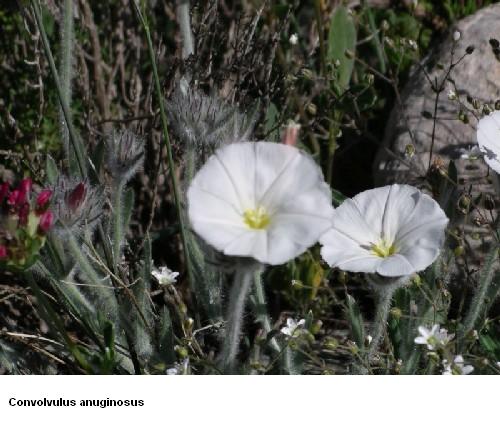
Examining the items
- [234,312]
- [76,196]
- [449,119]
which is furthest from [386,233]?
[449,119]

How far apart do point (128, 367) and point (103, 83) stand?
124 centimetres

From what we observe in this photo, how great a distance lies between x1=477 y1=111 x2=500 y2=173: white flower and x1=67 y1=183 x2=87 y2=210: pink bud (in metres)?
0.95

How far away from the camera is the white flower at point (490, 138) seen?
2.06 meters

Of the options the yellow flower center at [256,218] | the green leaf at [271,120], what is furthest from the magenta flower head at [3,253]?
the green leaf at [271,120]

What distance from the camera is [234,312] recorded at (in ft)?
6.39

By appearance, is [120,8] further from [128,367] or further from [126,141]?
[128,367]

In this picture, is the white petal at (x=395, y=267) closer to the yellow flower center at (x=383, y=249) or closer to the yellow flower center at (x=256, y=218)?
the yellow flower center at (x=383, y=249)

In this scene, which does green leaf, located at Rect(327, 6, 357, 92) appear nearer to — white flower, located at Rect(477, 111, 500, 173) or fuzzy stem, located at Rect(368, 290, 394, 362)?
white flower, located at Rect(477, 111, 500, 173)

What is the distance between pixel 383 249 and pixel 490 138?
420mm

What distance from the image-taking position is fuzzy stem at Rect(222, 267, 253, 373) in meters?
1.83

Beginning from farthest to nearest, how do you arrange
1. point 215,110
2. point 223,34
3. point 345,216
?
point 223,34
point 215,110
point 345,216

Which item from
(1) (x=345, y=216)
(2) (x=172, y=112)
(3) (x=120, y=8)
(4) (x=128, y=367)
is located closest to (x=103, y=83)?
(3) (x=120, y=8)

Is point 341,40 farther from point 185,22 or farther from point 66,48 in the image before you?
point 66,48
